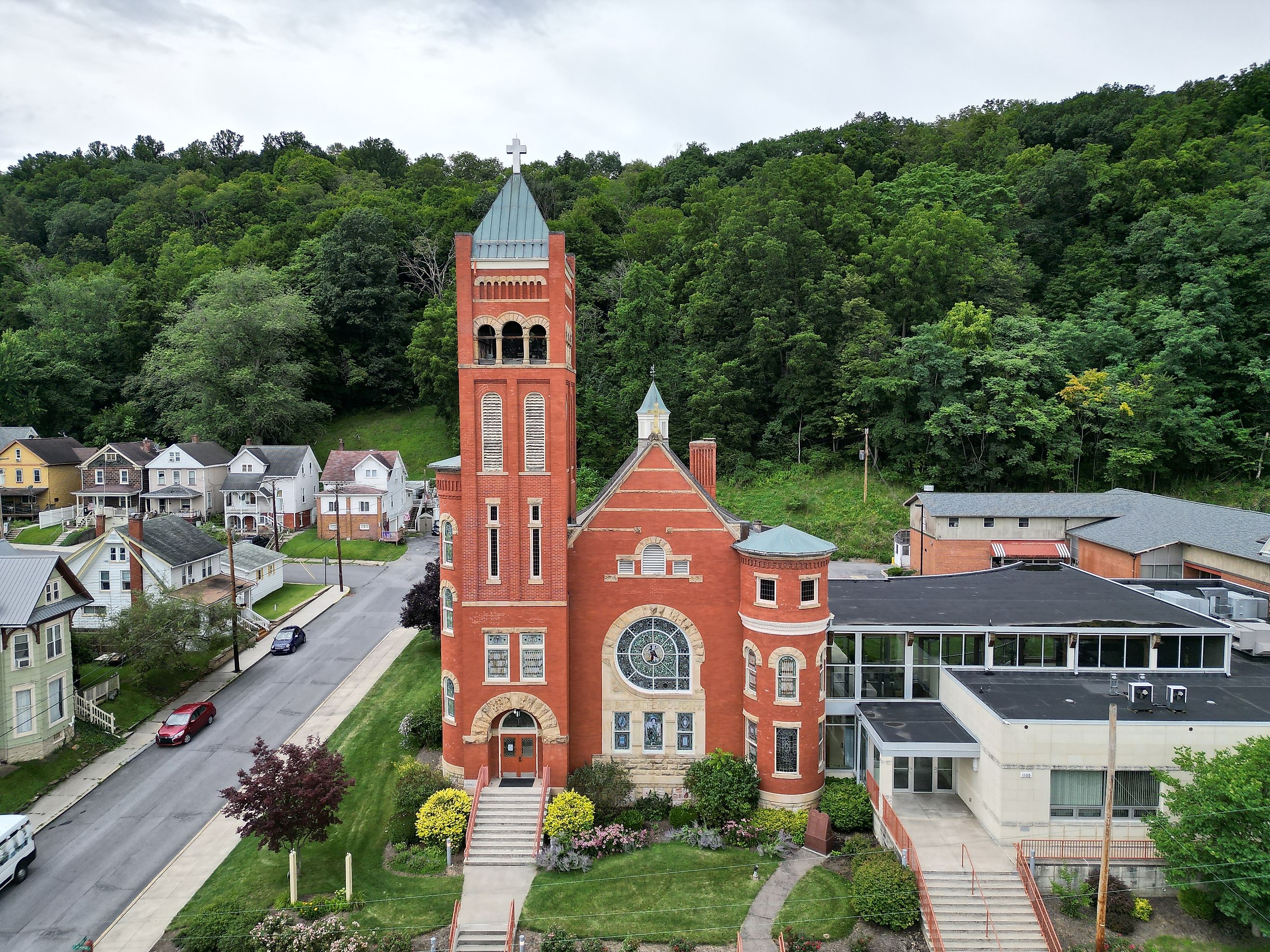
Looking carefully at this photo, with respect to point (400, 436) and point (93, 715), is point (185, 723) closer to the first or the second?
point (93, 715)

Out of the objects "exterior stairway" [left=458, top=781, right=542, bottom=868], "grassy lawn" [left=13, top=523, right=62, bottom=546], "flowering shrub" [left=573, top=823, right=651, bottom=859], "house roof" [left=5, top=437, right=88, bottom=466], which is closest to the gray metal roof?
"exterior stairway" [left=458, top=781, right=542, bottom=868]

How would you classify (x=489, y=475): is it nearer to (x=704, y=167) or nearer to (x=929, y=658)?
(x=929, y=658)

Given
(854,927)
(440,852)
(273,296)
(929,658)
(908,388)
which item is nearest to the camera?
(854,927)

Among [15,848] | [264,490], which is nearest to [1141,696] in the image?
[15,848]

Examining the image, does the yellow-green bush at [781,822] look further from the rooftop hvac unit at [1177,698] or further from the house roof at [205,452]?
the house roof at [205,452]

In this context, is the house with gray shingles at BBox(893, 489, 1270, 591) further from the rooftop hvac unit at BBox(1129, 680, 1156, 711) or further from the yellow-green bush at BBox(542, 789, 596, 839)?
the yellow-green bush at BBox(542, 789, 596, 839)

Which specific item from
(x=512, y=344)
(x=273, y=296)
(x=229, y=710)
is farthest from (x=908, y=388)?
(x=273, y=296)

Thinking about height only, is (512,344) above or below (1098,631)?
above
